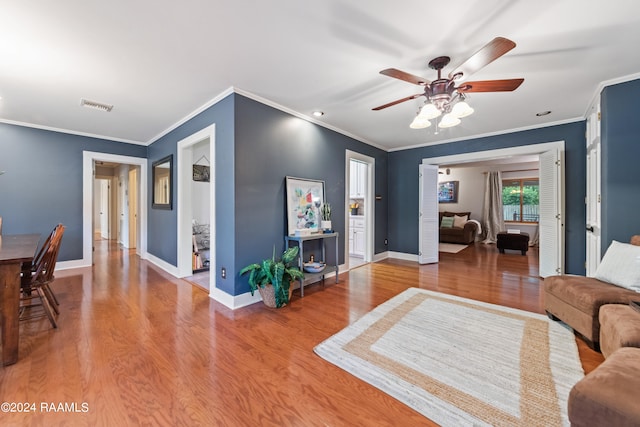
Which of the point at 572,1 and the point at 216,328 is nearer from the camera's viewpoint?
the point at 572,1

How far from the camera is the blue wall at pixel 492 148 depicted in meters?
3.71


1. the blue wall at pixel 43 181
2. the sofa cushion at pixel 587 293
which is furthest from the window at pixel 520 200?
the blue wall at pixel 43 181

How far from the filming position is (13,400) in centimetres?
144

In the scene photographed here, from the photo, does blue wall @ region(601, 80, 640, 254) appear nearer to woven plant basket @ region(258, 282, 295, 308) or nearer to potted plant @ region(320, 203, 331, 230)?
potted plant @ region(320, 203, 331, 230)

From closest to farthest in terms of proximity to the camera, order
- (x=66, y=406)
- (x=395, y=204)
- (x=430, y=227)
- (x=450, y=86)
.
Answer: (x=66, y=406) < (x=450, y=86) < (x=430, y=227) < (x=395, y=204)

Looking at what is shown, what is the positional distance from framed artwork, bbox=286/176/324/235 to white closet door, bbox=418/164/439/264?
7.70 feet

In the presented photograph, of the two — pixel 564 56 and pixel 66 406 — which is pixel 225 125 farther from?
pixel 564 56

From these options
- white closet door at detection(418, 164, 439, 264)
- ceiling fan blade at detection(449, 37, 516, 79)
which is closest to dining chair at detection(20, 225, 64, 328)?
ceiling fan blade at detection(449, 37, 516, 79)

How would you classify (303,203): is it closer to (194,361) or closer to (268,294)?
(268,294)

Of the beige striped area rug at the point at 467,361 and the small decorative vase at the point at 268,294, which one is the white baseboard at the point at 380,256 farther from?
the small decorative vase at the point at 268,294

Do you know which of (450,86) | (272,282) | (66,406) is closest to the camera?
(66,406)

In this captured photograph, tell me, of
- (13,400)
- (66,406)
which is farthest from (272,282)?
(13,400)

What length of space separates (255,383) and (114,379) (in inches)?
35.5

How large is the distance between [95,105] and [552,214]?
21.4 ft
